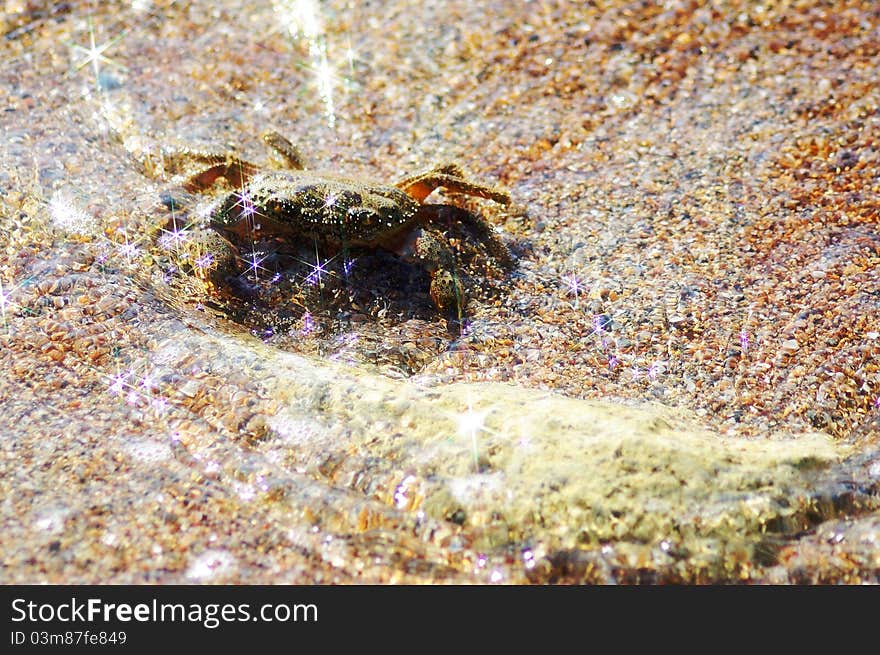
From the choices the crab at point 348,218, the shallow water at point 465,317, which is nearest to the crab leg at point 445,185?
the crab at point 348,218

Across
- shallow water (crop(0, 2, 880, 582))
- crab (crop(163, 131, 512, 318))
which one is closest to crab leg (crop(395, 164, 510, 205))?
crab (crop(163, 131, 512, 318))

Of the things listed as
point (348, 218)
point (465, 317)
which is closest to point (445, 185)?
point (348, 218)

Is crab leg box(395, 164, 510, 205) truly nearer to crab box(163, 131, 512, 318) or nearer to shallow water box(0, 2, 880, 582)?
crab box(163, 131, 512, 318)

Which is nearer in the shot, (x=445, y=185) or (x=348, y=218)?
(x=348, y=218)

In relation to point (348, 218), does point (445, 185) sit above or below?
above

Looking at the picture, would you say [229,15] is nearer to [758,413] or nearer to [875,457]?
[758,413]

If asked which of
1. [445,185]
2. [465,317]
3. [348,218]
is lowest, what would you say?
[465,317]

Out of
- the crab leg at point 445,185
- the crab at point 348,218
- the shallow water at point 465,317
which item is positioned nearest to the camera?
the shallow water at point 465,317

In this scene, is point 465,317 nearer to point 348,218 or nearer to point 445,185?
point 348,218

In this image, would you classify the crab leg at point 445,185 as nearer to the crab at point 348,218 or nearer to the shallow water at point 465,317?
the crab at point 348,218
